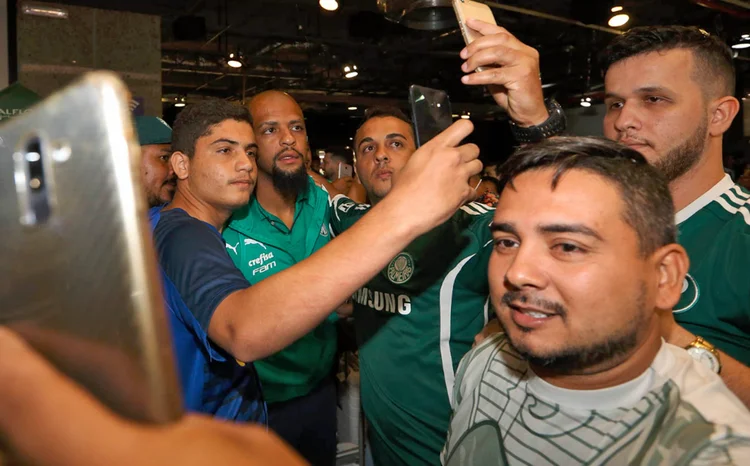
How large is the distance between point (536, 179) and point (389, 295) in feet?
3.37

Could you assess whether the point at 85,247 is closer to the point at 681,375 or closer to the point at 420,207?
the point at 420,207

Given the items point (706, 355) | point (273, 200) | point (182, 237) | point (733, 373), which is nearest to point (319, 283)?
point (182, 237)

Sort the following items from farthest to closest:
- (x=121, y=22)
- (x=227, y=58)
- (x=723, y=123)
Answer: (x=227, y=58) → (x=121, y=22) → (x=723, y=123)

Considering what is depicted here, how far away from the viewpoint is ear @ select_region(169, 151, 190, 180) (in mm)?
2352

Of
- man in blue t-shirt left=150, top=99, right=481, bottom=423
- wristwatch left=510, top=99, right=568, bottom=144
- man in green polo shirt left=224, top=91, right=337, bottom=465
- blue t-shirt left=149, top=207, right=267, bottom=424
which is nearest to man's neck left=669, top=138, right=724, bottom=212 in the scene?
wristwatch left=510, top=99, right=568, bottom=144

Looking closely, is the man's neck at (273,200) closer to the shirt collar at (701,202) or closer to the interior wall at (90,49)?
the shirt collar at (701,202)

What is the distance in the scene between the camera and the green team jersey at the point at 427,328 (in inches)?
80.0

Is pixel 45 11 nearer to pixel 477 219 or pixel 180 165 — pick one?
pixel 180 165

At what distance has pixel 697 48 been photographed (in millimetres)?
1786

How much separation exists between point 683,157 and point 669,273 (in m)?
0.70

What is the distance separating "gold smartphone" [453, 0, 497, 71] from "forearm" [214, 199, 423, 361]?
57 cm

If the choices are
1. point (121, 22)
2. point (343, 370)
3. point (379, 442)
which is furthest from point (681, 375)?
point (121, 22)

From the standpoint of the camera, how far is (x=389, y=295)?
7.11 feet

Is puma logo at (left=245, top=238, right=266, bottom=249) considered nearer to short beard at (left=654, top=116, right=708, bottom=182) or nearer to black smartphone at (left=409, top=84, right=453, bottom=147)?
black smartphone at (left=409, top=84, right=453, bottom=147)
